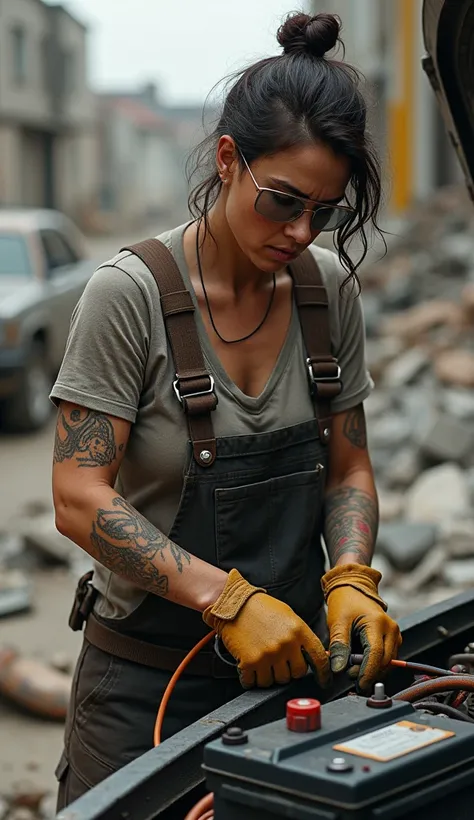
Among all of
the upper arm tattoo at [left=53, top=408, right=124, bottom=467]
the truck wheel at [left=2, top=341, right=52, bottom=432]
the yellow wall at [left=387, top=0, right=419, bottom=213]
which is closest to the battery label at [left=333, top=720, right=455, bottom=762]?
the upper arm tattoo at [left=53, top=408, right=124, bottom=467]

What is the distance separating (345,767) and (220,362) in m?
0.99

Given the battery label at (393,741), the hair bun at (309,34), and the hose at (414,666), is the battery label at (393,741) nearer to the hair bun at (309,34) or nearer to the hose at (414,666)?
the hose at (414,666)

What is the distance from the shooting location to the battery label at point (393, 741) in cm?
150

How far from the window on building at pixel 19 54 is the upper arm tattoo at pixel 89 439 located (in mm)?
36025

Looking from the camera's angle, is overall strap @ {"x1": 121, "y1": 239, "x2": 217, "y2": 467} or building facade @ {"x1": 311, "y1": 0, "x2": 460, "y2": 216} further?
building facade @ {"x1": 311, "y1": 0, "x2": 460, "y2": 216}

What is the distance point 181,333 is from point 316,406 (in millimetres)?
356

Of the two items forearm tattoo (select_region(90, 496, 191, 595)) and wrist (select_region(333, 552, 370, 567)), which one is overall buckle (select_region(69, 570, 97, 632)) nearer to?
forearm tattoo (select_region(90, 496, 191, 595))

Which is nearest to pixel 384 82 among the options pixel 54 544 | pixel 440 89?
pixel 54 544

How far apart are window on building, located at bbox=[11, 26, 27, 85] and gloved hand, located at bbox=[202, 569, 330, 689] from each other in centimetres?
3627

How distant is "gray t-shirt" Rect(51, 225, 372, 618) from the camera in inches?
82.9

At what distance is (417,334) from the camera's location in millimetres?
11820

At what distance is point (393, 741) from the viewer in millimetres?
1545

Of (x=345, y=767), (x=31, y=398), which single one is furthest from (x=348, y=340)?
(x=31, y=398)

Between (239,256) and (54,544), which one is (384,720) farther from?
(54,544)
